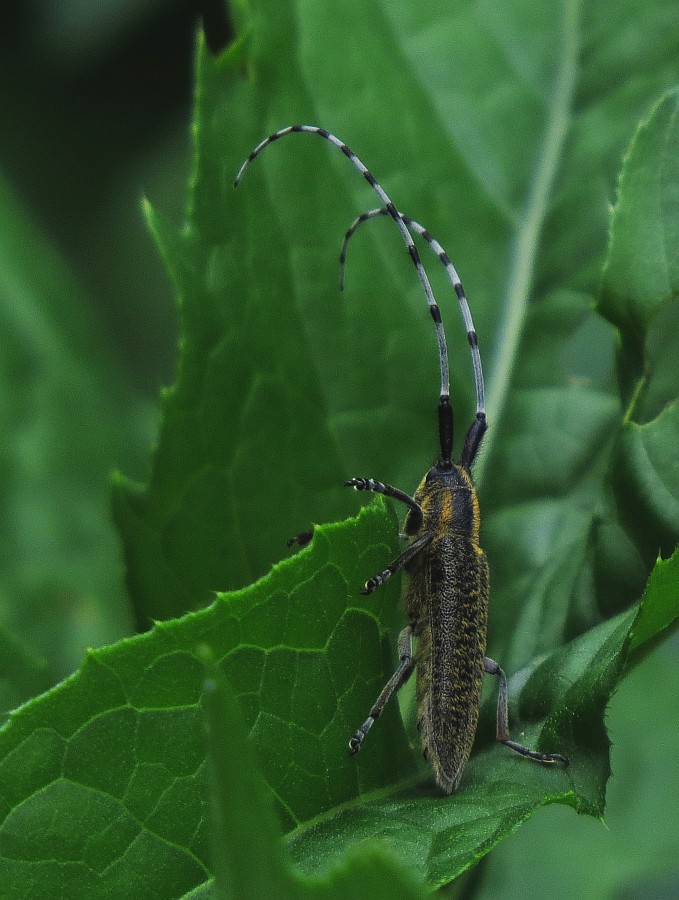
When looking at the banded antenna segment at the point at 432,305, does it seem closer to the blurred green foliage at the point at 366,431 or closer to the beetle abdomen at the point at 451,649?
the blurred green foliage at the point at 366,431

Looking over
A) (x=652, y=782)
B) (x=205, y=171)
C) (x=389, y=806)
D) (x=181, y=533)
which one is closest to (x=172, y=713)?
(x=389, y=806)

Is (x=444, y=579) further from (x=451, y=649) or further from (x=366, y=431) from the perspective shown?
(x=366, y=431)

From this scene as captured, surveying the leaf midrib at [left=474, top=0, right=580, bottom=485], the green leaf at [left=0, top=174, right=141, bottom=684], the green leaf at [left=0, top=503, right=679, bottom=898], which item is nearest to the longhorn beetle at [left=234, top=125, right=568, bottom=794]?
the leaf midrib at [left=474, top=0, right=580, bottom=485]

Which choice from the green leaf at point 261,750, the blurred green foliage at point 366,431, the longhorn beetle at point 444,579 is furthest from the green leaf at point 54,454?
the green leaf at point 261,750

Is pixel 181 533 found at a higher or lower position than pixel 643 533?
higher

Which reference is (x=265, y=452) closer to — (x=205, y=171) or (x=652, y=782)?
(x=205, y=171)

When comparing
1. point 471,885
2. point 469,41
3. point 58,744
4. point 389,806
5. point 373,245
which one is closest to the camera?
point 58,744

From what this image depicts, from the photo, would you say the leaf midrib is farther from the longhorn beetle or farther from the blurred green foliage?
the longhorn beetle

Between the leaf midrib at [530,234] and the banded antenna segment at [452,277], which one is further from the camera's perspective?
the leaf midrib at [530,234]
